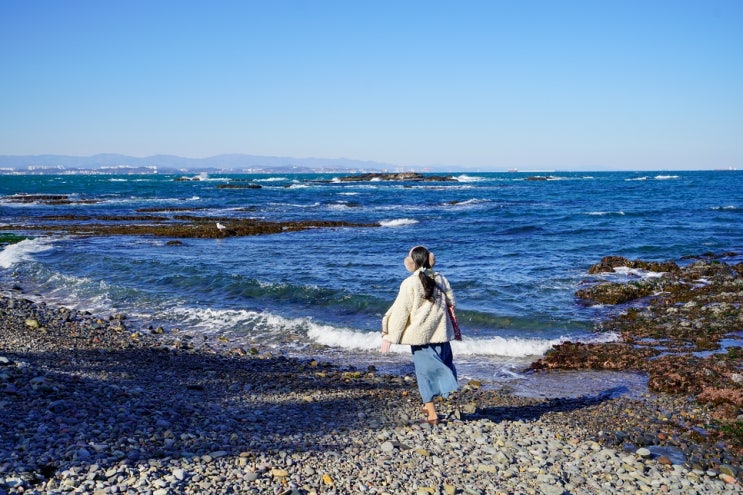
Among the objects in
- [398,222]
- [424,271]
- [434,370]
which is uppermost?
[424,271]

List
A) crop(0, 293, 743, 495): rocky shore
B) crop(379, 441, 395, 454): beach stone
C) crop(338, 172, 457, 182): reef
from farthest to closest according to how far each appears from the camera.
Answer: crop(338, 172, 457, 182): reef → crop(379, 441, 395, 454): beach stone → crop(0, 293, 743, 495): rocky shore

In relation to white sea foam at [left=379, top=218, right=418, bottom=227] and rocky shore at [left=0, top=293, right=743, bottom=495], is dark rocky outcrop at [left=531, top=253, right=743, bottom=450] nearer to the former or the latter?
rocky shore at [left=0, top=293, right=743, bottom=495]

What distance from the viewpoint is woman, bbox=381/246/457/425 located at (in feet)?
22.6

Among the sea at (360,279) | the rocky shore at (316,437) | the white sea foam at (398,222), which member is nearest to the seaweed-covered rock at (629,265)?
the sea at (360,279)

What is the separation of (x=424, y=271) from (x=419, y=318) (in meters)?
0.58

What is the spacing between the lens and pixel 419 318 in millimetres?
6973

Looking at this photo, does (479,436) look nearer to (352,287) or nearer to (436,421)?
(436,421)

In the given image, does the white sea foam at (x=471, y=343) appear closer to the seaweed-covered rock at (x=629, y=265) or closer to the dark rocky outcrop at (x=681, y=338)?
the dark rocky outcrop at (x=681, y=338)

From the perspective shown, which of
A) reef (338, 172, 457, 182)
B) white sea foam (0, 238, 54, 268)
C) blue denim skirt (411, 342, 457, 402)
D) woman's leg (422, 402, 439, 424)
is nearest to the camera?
blue denim skirt (411, 342, 457, 402)

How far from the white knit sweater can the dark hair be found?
0.22 ft

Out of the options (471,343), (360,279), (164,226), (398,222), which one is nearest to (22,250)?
(164,226)

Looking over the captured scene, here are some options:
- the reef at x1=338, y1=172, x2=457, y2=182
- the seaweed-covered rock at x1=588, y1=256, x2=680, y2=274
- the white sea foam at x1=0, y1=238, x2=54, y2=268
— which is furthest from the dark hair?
the reef at x1=338, y1=172, x2=457, y2=182

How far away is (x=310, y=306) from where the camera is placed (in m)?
15.8

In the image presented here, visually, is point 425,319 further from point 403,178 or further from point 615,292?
point 403,178
